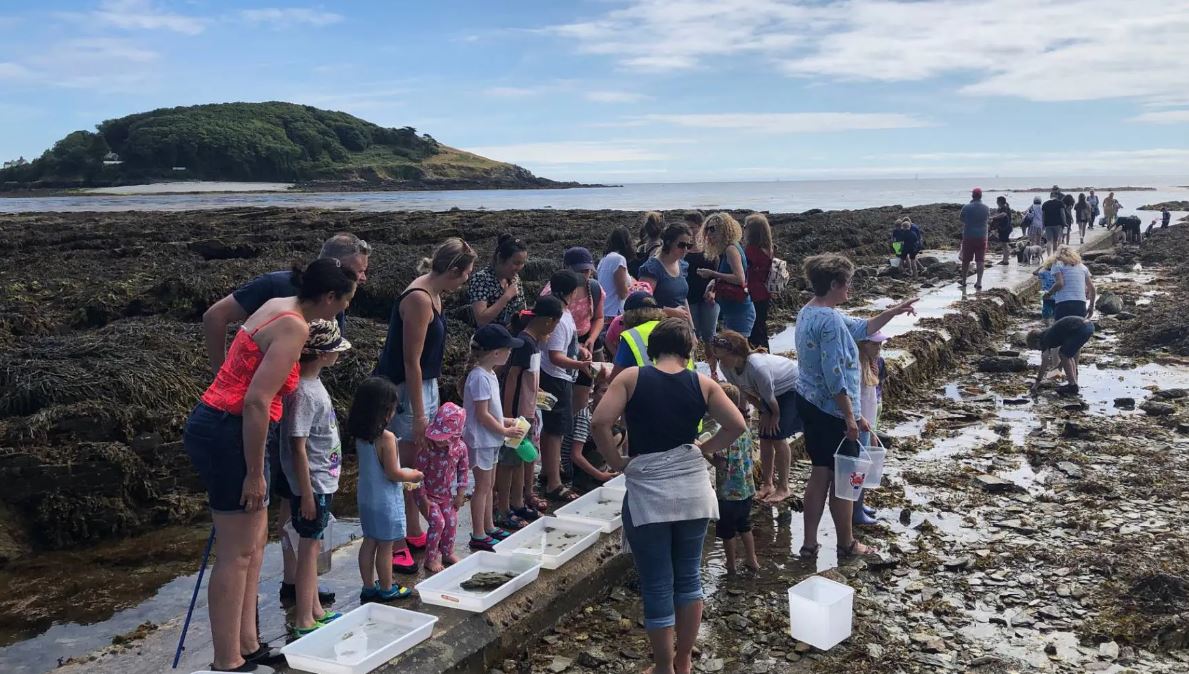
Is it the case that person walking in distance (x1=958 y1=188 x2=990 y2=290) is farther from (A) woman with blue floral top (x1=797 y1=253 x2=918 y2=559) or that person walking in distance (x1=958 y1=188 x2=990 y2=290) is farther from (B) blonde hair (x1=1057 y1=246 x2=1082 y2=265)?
(A) woman with blue floral top (x1=797 y1=253 x2=918 y2=559)

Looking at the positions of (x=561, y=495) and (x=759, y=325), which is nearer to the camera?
(x=561, y=495)

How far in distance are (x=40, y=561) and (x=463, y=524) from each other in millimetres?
2805

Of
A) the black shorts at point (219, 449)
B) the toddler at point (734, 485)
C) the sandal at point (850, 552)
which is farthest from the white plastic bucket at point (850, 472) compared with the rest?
the black shorts at point (219, 449)

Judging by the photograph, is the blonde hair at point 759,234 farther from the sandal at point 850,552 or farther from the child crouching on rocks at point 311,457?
the child crouching on rocks at point 311,457

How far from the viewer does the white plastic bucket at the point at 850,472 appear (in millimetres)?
5277

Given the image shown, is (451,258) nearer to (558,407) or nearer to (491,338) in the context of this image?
(491,338)

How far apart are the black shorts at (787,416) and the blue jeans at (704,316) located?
7.61 feet

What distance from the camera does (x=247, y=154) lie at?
125m

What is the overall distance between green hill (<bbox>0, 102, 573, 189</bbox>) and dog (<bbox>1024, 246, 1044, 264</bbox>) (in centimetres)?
10545

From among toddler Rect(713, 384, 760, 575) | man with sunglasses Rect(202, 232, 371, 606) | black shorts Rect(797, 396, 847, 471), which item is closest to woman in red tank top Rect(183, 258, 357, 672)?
man with sunglasses Rect(202, 232, 371, 606)

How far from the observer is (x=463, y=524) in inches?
227

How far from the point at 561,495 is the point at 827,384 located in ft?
6.75

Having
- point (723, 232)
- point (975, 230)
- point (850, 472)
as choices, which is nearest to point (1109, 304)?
point (975, 230)

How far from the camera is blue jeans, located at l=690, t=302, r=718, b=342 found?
8461mm
